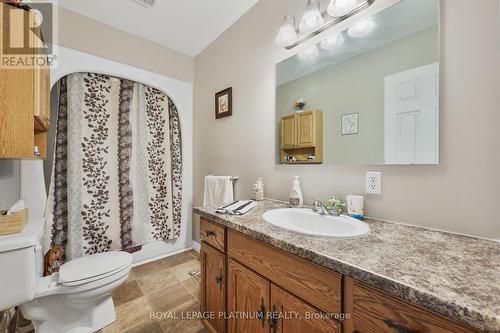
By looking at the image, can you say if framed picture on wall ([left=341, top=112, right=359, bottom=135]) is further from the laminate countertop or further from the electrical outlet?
the laminate countertop

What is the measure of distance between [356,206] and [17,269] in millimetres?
1759

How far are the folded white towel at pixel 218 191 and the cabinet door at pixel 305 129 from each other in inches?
29.9

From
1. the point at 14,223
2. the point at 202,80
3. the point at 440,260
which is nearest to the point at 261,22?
the point at 202,80

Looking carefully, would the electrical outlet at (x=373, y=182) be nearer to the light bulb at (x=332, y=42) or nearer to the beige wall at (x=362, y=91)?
the beige wall at (x=362, y=91)

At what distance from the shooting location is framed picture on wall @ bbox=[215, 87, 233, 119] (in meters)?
1.88

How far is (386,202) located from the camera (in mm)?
959

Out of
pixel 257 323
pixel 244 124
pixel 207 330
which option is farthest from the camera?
pixel 244 124

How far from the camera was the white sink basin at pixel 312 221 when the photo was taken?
902mm

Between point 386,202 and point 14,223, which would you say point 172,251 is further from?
point 386,202

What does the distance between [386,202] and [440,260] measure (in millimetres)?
413

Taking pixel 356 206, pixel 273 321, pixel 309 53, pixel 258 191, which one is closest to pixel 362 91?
pixel 309 53

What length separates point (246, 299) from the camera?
0.93m

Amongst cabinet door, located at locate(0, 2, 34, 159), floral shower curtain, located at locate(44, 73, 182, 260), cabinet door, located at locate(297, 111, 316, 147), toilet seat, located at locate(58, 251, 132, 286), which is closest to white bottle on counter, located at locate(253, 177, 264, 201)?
cabinet door, located at locate(297, 111, 316, 147)

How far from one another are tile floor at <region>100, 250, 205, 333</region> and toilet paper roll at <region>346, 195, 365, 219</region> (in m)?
1.21
